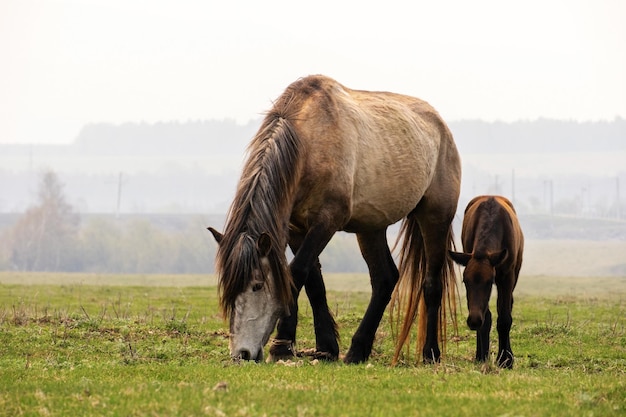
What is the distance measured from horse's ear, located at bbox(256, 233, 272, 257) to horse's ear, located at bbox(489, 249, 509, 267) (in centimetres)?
319

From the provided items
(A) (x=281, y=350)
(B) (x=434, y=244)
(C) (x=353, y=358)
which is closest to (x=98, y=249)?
(B) (x=434, y=244)

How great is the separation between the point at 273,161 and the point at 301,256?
44.3 inches

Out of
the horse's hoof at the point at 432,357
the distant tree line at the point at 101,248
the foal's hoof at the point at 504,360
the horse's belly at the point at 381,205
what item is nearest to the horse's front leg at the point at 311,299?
the horse's belly at the point at 381,205

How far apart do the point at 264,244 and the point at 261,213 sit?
0.33m

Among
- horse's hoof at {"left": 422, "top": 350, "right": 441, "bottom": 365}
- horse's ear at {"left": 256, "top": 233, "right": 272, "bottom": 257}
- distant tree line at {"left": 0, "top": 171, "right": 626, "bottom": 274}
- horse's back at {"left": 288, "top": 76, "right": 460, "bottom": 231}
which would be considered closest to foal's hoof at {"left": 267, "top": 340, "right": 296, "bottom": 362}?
horse's back at {"left": 288, "top": 76, "right": 460, "bottom": 231}

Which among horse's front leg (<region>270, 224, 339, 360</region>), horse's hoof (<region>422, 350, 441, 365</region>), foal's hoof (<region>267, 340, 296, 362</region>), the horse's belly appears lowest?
horse's hoof (<region>422, 350, 441, 365</region>)

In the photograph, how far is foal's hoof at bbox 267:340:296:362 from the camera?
10812 millimetres

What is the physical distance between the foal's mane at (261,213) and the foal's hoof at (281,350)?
3.81 ft

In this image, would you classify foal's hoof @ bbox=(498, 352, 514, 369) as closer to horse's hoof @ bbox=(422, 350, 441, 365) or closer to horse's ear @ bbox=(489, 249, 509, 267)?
horse's hoof @ bbox=(422, 350, 441, 365)

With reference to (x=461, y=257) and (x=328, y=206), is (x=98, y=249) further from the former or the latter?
(x=328, y=206)

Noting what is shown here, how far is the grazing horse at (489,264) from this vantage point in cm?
1127

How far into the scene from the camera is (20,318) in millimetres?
15602

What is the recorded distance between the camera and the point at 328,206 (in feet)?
34.2

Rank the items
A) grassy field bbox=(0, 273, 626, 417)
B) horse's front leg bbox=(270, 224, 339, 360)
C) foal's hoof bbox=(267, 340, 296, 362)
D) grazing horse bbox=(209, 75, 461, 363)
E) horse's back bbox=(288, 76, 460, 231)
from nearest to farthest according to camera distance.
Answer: grassy field bbox=(0, 273, 626, 417) < grazing horse bbox=(209, 75, 461, 363) < horse's front leg bbox=(270, 224, 339, 360) < horse's back bbox=(288, 76, 460, 231) < foal's hoof bbox=(267, 340, 296, 362)
